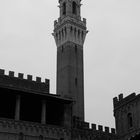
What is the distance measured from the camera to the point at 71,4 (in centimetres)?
8050

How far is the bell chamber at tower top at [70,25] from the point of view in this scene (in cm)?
7694

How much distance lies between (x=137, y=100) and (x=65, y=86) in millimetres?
26502

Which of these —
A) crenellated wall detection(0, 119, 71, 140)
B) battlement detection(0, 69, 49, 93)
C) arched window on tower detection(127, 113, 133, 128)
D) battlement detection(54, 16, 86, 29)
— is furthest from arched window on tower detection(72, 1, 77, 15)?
crenellated wall detection(0, 119, 71, 140)

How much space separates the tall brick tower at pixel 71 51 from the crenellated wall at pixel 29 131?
24409 millimetres

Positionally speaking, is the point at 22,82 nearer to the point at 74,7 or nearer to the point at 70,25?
the point at 70,25

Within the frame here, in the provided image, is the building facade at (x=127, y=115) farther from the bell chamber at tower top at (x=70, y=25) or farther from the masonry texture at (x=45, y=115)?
the bell chamber at tower top at (x=70, y=25)

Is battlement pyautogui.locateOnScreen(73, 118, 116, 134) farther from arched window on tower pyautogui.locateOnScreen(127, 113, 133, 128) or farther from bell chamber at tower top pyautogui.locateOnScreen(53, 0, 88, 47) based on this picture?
bell chamber at tower top pyautogui.locateOnScreen(53, 0, 88, 47)

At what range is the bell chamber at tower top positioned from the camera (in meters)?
76.9

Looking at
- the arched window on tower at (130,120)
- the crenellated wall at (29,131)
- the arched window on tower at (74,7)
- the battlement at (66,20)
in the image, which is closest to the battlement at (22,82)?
the crenellated wall at (29,131)

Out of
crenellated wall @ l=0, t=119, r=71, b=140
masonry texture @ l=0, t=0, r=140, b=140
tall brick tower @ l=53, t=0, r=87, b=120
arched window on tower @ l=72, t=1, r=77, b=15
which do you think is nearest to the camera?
crenellated wall @ l=0, t=119, r=71, b=140

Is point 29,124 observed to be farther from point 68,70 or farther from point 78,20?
point 78,20

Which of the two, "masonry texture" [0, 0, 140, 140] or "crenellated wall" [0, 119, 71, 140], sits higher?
"masonry texture" [0, 0, 140, 140]

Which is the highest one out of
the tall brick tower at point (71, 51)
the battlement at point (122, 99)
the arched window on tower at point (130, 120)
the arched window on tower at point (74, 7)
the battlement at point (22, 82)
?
the arched window on tower at point (74, 7)

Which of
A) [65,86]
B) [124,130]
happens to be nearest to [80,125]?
[124,130]
